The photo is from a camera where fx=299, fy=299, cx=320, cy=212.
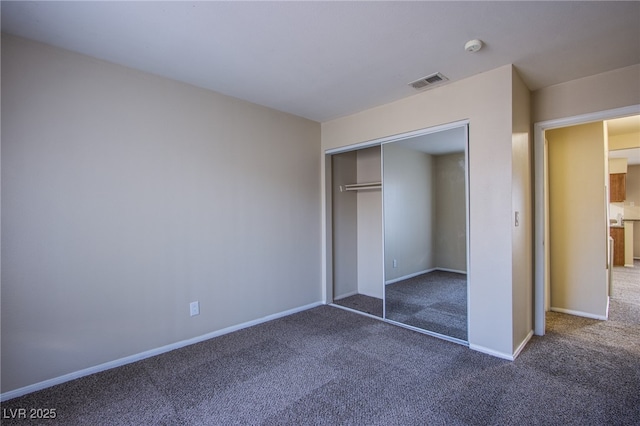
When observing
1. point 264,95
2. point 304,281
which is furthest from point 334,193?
point 264,95

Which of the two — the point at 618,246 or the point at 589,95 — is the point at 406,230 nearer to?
the point at 589,95

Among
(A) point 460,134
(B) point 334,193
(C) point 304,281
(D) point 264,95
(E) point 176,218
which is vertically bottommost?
(C) point 304,281

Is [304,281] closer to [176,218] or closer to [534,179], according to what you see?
[176,218]

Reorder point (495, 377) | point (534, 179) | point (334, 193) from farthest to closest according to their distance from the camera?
point (334, 193)
point (534, 179)
point (495, 377)

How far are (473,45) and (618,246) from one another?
7365 millimetres

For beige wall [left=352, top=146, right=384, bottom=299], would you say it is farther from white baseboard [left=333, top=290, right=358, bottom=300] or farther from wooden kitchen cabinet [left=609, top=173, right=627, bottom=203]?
wooden kitchen cabinet [left=609, top=173, right=627, bottom=203]

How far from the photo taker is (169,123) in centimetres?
279

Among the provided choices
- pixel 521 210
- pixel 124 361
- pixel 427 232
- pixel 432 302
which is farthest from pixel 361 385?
pixel 521 210

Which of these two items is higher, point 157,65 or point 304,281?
point 157,65

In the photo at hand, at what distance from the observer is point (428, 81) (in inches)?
112

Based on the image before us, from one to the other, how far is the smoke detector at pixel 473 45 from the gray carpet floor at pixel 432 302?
2.00 m

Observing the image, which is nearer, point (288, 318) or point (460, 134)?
point (460, 134)

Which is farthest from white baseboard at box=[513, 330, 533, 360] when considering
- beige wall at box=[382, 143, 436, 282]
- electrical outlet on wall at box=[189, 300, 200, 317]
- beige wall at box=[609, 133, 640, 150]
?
beige wall at box=[609, 133, 640, 150]

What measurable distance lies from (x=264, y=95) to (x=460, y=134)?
205cm
